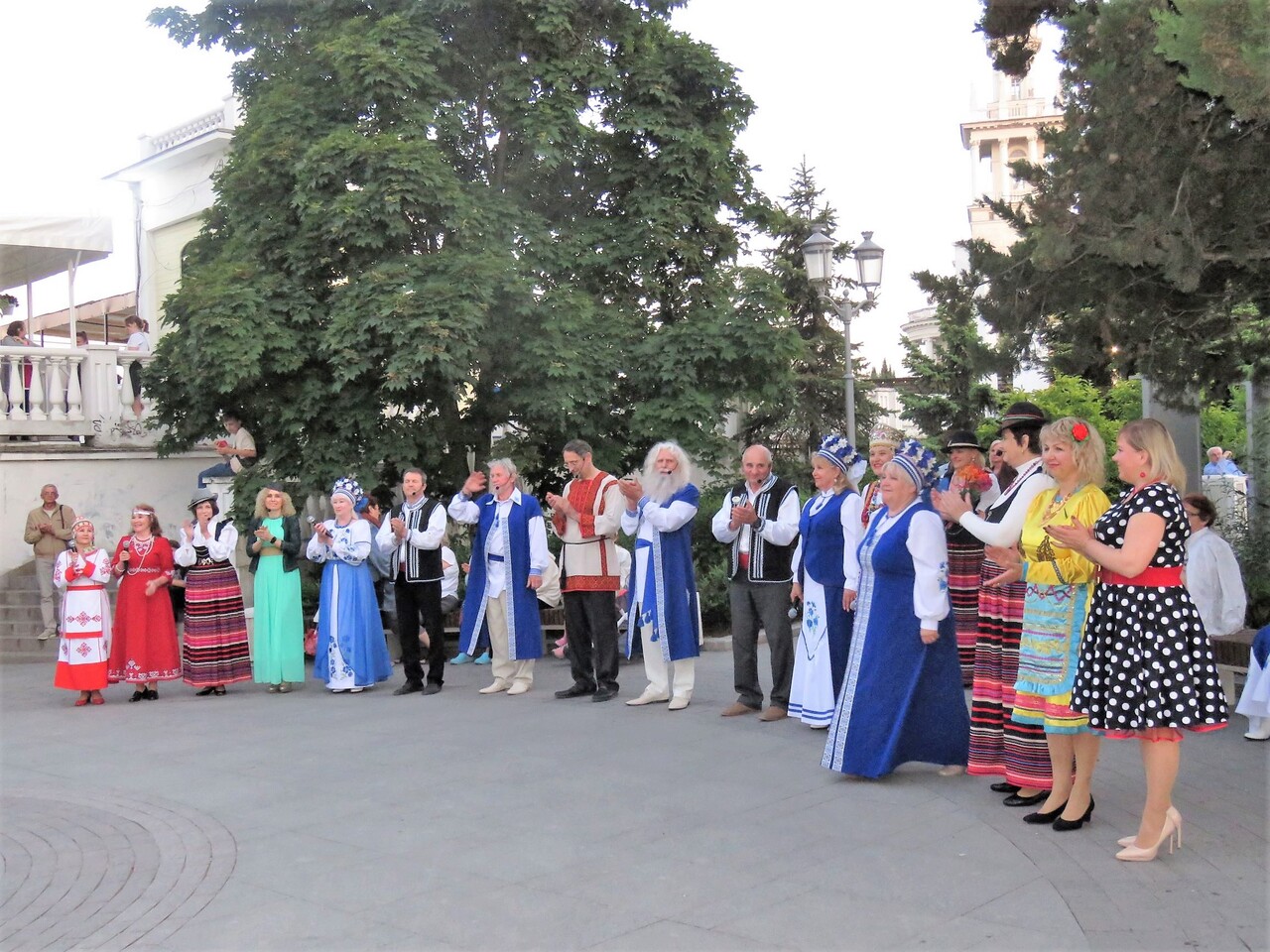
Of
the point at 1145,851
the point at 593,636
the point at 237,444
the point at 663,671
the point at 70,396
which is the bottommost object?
the point at 1145,851

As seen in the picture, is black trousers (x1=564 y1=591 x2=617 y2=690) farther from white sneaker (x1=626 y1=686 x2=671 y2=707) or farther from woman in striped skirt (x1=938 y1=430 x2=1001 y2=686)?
woman in striped skirt (x1=938 y1=430 x2=1001 y2=686)

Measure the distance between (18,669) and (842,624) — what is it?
386 inches

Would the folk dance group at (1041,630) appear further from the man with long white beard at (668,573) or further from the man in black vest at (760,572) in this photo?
the man with long white beard at (668,573)

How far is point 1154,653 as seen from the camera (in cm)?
521

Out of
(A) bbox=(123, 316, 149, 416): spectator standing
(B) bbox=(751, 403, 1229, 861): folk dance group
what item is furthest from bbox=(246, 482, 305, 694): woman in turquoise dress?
(A) bbox=(123, 316, 149, 416): spectator standing

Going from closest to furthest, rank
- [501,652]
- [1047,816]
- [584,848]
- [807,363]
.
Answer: [584,848] → [1047,816] → [501,652] → [807,363]

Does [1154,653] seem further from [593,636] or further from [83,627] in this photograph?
[83,627]

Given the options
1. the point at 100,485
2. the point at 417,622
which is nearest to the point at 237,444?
the point at 100,485

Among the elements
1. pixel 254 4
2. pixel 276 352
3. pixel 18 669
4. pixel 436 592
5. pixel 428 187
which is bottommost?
pixel 18 669

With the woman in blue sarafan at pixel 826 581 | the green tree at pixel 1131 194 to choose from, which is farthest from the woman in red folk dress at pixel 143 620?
the green tree at pixel 1131 194

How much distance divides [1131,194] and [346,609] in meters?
7.32

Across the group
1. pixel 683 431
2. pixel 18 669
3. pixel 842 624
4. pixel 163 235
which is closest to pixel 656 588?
pixel 842 624

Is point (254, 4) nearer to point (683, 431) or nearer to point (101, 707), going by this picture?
point (683, 431)

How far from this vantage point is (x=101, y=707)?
10883 mm
